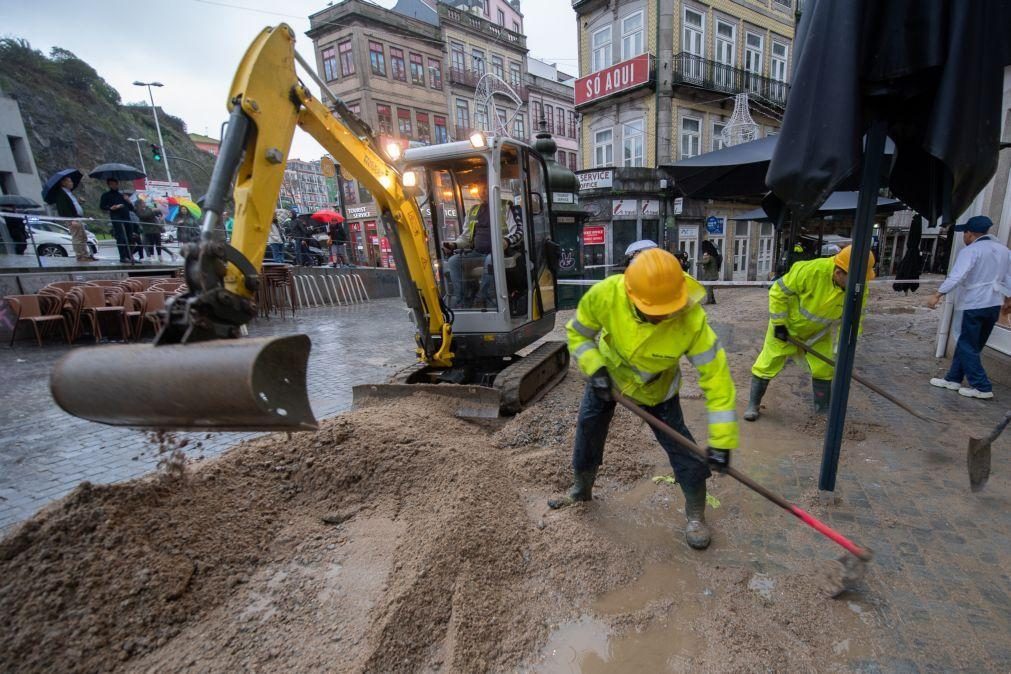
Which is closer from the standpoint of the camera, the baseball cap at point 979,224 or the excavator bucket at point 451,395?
the excavator bucket at point 451,395

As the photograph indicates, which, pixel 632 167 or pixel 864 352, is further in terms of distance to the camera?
pixel 632 167

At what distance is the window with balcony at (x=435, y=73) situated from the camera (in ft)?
96.9

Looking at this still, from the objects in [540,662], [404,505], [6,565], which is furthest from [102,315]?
[540,662]

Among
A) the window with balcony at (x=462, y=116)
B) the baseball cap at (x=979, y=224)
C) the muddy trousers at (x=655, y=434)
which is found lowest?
the muddy trousers at (x=655, y=434)

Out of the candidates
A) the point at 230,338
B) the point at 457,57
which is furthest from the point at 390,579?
the point at 457,57

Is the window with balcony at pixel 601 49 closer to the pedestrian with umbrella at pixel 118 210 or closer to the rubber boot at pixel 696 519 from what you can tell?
the pedestrian with umbrella at pixel 118 210

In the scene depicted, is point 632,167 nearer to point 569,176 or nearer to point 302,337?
point 569,176

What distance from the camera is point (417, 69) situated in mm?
28922

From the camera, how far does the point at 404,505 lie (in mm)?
3049

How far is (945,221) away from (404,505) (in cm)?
349

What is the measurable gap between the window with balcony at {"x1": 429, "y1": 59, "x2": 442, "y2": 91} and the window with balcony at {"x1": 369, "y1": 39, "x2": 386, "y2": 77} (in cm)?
322

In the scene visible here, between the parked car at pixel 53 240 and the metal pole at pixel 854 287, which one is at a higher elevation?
the parked car at pixel 53 240

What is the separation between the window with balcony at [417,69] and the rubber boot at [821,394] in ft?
100

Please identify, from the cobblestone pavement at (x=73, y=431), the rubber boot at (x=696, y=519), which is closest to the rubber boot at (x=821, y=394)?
the rubber boot at (x=696, y=519)
